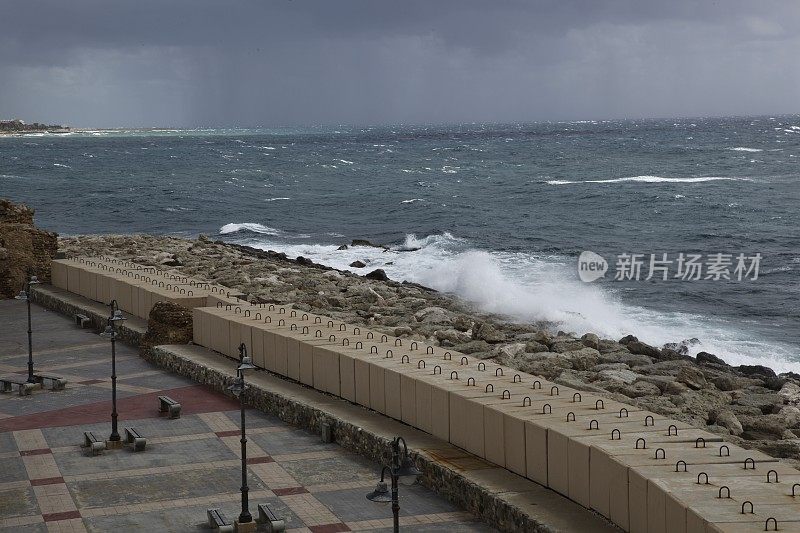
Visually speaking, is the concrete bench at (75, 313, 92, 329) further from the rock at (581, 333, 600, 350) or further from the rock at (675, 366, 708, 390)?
the rock at (675, 366, 708, 390)

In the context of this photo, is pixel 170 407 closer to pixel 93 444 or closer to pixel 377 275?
pixel 93 444

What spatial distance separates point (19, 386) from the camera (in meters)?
27.8

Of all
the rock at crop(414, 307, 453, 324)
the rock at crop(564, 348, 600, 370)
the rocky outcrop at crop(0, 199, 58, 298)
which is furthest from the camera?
the rocky outcrop at crop(0, 199, 58, 298)

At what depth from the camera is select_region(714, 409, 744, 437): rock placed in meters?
23.1

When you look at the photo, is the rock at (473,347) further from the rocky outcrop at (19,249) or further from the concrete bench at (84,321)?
the rocky outcrop at (19,249)

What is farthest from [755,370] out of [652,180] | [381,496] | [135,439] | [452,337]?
[652,180]

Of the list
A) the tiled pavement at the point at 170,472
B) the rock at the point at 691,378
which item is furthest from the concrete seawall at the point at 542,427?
the rock at the point at 691,378

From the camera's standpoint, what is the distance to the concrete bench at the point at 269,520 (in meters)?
17.5

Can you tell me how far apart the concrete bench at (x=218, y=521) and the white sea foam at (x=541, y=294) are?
2152 cm

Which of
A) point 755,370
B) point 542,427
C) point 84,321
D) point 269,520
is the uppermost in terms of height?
point 542,427

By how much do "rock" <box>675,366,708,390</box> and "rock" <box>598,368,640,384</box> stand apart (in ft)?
3.53

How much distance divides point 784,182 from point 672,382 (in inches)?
3049

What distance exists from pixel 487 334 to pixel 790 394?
29.4 ft

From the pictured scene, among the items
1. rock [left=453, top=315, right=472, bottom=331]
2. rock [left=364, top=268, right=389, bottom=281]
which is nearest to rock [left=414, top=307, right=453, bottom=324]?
rock [left=453, top=315, right=472, bottom=331]
